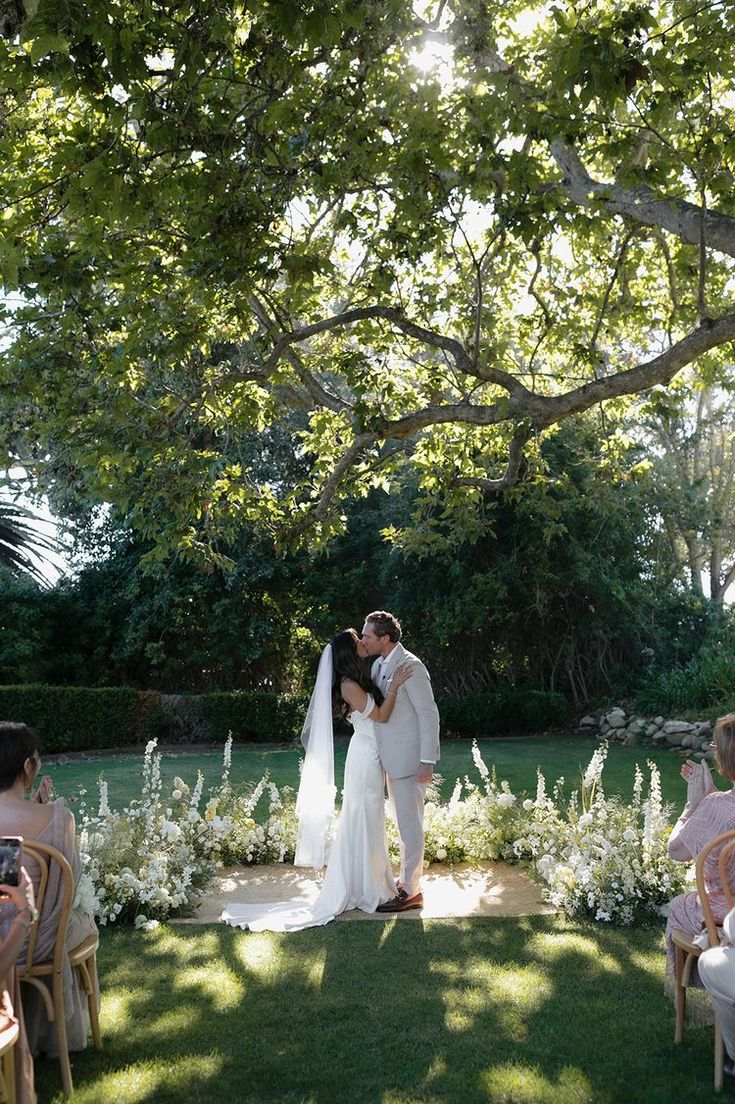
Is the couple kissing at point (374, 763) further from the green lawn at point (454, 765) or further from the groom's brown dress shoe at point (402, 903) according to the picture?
the green lawn at point (454, 765)

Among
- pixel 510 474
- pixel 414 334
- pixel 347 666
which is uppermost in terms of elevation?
pixel 414 334

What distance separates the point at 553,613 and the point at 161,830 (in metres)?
13.2

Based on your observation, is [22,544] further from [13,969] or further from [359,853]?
[13,969]

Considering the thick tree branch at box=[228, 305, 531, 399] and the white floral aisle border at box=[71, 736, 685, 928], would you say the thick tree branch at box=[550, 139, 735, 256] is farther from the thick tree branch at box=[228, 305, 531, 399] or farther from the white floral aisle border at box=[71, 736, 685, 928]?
the white floral aisle border at box=[71, 736, 685, 928]

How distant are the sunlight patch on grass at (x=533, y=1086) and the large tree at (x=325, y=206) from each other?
475 centimetres

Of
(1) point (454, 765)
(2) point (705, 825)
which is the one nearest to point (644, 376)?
(2) point (705, 825)

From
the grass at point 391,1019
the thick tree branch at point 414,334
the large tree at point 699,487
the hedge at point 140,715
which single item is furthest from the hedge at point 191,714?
the grass at point 391,1019

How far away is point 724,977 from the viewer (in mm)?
3594

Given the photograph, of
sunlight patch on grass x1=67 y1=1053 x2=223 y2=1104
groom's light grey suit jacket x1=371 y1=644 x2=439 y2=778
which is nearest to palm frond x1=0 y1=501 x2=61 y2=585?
groom's light grey suit jacket x1=371 y1=644 x2=439 y2=778

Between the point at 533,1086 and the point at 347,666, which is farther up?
the point at 347,666

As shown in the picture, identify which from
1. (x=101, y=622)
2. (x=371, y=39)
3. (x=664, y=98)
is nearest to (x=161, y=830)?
(x=371, y=39)

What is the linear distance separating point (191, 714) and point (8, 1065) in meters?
14.0

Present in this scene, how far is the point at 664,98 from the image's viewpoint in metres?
7.26

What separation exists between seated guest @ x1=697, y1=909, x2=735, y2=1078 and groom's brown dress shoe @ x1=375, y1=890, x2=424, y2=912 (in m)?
3.26
